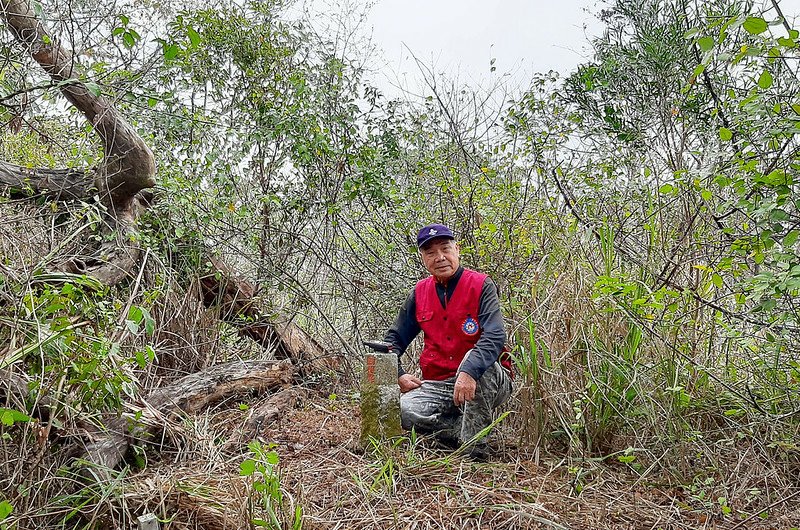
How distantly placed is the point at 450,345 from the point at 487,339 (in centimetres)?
35

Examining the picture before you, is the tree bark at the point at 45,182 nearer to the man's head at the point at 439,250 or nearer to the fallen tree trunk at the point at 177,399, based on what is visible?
the fallen tree trunk at the point at 177,399

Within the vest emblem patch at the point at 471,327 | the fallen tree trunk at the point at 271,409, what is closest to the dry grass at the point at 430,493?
the fallen tree trunk at the point at 271,409

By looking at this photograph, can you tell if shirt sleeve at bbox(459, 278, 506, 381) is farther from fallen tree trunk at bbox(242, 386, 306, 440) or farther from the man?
fallen tree trunk at bbox(242, 386, 306, 440)

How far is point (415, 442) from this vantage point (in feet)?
10.1

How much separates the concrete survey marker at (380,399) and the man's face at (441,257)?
1.92 feet

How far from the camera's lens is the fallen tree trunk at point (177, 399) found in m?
2.72

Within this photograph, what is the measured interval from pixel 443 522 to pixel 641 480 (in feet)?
3.29

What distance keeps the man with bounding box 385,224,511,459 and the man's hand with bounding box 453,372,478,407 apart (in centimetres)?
8

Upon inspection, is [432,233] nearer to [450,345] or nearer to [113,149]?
[450,345]

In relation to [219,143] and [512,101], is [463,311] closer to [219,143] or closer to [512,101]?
[512,101]

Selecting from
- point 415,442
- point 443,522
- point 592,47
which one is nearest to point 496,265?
point 415,442

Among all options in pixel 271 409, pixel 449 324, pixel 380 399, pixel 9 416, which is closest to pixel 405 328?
pixel 449 324

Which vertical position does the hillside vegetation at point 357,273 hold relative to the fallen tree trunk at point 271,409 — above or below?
above

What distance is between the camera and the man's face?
11.1ft
